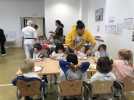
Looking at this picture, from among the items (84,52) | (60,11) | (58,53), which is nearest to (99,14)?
(60,11)

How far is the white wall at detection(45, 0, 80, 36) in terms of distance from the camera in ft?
31.4

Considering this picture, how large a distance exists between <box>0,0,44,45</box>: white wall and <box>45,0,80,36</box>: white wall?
2.87 metres

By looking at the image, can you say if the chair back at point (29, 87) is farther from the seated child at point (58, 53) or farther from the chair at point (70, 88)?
the seated child at point (58, 53)

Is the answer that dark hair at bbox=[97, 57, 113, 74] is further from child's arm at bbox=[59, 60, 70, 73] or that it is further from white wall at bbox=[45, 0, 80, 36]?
white wall at bbox=[45, 0, 80, 36]

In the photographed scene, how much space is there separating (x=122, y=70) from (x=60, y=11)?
6729mm

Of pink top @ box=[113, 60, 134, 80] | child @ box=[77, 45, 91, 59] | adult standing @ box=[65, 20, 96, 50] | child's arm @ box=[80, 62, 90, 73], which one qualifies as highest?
adult standing @ box=[65, 20, 96, 50]

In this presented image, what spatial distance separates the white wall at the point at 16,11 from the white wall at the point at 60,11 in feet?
9.40

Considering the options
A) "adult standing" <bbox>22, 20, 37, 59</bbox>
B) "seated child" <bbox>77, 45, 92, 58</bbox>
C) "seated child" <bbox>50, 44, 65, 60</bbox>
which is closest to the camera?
"seated child" <bbox>50, 44, 65, 60</bbox>

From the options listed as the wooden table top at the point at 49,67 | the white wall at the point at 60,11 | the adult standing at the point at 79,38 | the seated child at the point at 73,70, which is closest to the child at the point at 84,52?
the adult standing at the point at 79,38

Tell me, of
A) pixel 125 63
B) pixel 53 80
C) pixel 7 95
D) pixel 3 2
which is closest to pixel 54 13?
pixel 3 2

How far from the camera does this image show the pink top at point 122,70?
3283 millimetres

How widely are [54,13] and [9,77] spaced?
477cm

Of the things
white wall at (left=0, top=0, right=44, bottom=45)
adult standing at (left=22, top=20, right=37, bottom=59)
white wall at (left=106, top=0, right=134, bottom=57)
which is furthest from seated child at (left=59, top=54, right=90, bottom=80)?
white wall at (left=0, top=0, right=44, bottom=45)

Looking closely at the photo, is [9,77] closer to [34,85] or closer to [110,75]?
[34,85]
